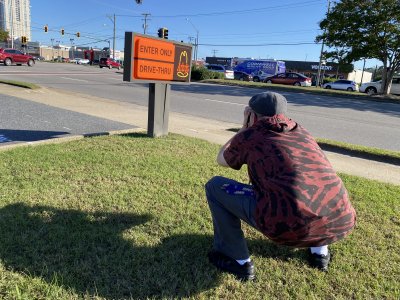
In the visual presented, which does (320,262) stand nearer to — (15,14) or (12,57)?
(12,57)

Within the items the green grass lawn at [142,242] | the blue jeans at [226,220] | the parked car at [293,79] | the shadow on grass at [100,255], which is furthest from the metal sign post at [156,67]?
the parked car at [293,79]

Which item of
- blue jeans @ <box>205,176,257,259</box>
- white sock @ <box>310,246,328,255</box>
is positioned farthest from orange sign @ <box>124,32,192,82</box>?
white sock @ <box>310,246,328,255</box>

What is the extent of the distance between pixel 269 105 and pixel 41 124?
578cm

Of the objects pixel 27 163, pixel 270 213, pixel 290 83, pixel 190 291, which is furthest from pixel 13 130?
pixel 290 83

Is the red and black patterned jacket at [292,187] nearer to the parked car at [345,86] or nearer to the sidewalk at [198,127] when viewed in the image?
the sidewalk at [198,127]

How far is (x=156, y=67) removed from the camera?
232 inches

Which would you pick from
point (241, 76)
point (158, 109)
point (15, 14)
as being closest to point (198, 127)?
point (158, 109)

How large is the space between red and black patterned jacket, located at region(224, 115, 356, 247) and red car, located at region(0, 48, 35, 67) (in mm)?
35122

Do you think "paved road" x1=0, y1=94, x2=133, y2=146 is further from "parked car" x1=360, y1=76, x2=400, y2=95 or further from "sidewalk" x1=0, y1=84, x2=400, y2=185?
"parked car" x1=360, y1=76, x2=400, y2=95

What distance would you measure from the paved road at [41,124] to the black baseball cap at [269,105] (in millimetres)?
4374

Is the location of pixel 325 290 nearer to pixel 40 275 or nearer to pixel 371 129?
pixel 40 275

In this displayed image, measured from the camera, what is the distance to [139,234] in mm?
2941

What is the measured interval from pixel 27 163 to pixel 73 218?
1677 millimetres

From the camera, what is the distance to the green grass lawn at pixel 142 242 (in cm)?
235
